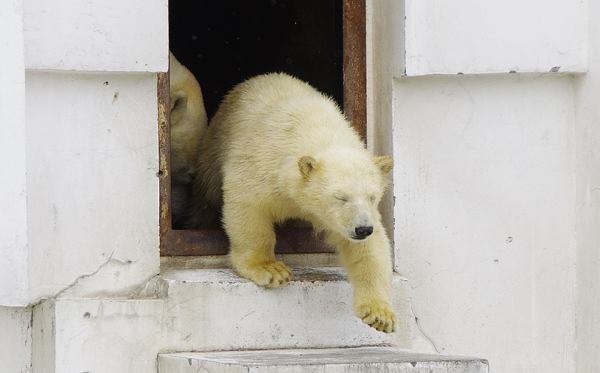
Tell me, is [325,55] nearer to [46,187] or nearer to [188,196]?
[188,196]

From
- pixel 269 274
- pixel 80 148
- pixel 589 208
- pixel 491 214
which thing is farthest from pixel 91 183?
pixel 589 208

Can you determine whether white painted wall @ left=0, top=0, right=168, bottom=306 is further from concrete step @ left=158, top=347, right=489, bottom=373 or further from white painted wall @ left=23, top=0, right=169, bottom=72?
concrete step @ left=158, top=347, right=489, bottom=373

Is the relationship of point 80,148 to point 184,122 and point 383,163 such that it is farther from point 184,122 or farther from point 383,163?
point 383,163

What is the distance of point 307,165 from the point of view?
137 inches

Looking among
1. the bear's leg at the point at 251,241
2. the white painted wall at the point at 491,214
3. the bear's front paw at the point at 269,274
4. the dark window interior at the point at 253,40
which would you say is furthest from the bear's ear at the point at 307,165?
the dark window interior at the point at 253,40

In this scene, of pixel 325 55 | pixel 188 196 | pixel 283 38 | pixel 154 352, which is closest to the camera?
pixel 154 352

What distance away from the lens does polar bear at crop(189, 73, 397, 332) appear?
11.3 feet

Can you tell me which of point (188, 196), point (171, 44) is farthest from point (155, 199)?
point (171, 44)

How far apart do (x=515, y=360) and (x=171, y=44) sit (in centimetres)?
430

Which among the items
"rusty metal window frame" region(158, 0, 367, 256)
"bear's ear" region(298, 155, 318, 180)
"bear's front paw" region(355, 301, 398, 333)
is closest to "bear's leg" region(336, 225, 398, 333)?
"bear's front paw" region(355, 301, 398, 333)

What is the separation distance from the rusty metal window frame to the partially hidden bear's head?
0.75 meters

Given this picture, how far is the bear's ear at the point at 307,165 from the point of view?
346 cm

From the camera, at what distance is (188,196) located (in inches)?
202

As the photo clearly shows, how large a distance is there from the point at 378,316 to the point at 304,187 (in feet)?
2.16
